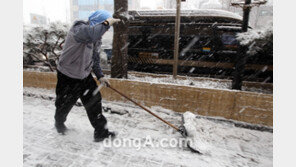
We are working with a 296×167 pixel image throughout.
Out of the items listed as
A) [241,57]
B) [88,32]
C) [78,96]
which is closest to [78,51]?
[88,32]

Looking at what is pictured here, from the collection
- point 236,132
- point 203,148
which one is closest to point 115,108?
point 203,148

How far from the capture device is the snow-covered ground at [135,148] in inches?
100

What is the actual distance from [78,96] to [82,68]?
0.50m

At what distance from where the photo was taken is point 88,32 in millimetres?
2244

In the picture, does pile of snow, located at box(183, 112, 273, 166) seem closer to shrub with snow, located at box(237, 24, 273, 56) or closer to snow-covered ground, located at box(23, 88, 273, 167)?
snow-covered ground, located at box(23, 88, 273, 167)

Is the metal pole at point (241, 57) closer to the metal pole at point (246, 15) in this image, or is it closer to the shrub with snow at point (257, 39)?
the metal pole at point (246, 15)

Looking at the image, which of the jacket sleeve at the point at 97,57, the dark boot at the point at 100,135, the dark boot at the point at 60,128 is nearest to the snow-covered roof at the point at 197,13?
the jacket sleeve at the point at 97,57

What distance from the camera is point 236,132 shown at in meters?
3.52

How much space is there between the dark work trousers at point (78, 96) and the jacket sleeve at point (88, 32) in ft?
2.27

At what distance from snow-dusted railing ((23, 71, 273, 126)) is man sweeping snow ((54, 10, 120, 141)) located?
164 cm

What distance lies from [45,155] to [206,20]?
8.70 meters

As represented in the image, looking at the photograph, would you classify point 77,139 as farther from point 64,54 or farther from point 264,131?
point 264,131

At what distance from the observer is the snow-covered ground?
2.54 meters

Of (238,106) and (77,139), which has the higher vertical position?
(238,106)
